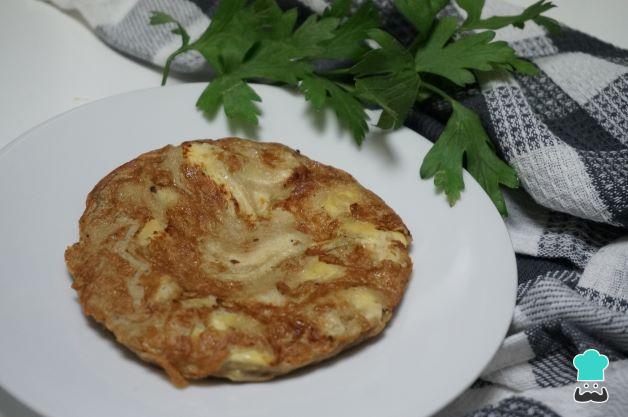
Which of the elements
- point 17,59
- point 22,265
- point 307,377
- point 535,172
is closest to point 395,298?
point 307,377

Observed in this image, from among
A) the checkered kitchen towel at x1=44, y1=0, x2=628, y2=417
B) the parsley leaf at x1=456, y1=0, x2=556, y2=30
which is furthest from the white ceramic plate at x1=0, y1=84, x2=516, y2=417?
the parsley leaf at x1=456, y1=0, x2=556, y2=30

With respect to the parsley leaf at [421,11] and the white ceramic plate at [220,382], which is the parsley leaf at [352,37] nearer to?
the parsley leaf at [421,11]

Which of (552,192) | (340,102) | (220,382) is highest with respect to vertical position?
(340,102)

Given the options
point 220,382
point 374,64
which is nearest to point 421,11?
point 374,64

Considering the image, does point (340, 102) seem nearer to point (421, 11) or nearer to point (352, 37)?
point (352, 37)

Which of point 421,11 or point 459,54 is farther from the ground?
point 421,11

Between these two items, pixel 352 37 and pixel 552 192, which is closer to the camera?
pixel 552 192

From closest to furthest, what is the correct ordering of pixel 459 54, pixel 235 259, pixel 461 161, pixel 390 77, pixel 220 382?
Result: pixel 220 382
pixel 235 259
pixel 461 161
pixel 390 77
pixel 459 54

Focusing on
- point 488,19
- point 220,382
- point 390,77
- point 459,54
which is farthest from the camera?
point 488,19
